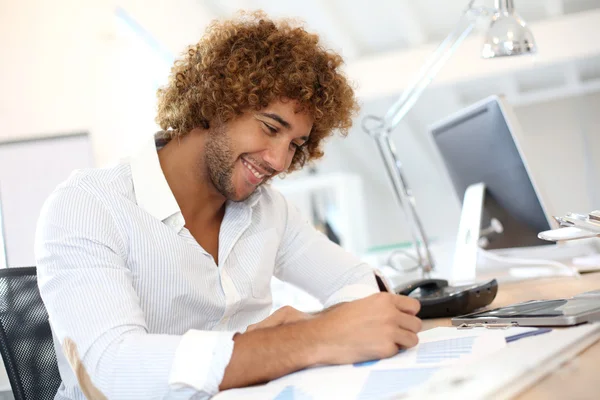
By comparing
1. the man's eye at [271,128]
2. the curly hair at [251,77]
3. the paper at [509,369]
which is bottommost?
the paper at [509,369]

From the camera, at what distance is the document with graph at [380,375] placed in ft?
2.75

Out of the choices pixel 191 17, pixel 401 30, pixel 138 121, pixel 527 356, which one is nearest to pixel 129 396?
pixel 527 356

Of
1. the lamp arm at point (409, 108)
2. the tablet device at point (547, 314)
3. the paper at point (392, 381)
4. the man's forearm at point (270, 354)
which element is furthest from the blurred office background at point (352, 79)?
the paper at point (392, 381)

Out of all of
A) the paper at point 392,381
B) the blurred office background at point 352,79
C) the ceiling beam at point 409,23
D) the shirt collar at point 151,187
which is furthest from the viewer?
the ceiling beam at point 409,23

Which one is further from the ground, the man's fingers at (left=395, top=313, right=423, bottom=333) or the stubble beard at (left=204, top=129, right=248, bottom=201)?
the stubble beard at (left=204, top=129, right=248, bottom=201)

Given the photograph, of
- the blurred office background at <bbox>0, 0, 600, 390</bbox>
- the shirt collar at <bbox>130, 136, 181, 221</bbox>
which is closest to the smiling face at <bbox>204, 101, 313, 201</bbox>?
the shirt collar at <bbox>130, 136, 181, 221</bbox>

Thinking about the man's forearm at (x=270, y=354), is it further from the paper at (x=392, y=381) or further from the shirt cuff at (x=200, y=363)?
the paper at (x=392, y=381)

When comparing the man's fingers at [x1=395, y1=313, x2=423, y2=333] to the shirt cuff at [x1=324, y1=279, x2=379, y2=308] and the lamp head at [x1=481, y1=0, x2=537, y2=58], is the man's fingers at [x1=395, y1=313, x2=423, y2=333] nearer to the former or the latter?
the shirt cuff at [x1=324, y1=279, x2=379, y2=308]

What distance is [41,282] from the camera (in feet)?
3.66

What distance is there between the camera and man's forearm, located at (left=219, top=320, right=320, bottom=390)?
969mm

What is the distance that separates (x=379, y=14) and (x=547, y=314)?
19.9 feet

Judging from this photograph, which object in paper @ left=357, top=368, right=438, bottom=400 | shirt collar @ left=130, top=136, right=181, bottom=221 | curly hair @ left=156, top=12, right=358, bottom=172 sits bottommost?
paper @ left=357, top=368, right=438, bottom=400

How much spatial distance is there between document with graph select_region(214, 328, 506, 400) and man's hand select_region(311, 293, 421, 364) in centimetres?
1

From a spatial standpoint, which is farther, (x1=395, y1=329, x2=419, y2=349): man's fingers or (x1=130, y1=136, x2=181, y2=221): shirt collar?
(x1=130, y1=136, x2=181, y2=221): shirt collar
